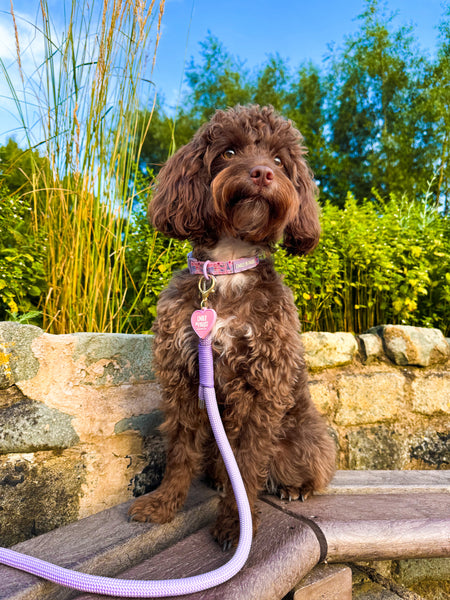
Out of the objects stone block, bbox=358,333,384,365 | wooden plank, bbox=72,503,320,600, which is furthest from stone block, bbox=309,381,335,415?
wooden plank, bbox=72,503,320,600

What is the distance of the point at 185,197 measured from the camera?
172 cm

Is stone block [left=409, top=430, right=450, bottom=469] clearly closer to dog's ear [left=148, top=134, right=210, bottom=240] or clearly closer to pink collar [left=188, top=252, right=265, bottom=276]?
pink collar [left=188, top=252, right=265, bottom=276]

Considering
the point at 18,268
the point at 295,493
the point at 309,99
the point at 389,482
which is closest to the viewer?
the point at 295,493

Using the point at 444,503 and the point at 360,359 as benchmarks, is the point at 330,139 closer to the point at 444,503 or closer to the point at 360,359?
the point at 360,359

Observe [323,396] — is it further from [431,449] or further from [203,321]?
[203,321]

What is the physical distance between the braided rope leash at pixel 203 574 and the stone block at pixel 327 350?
1249 millimetres

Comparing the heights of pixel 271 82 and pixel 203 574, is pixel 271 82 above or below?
above

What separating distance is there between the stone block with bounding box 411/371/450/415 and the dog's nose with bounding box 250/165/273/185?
2008 mm

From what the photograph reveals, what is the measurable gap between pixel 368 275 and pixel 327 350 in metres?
0.99

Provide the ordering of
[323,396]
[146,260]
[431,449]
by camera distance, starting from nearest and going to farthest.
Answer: [323,396] < [431,449] < [146,260]

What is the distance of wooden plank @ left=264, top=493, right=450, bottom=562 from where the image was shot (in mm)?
1625

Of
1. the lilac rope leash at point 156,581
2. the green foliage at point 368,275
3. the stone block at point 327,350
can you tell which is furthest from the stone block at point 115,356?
the green foliage at point 368,275

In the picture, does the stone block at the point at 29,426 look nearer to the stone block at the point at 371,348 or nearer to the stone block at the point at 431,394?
the stone block at the point at 371,348

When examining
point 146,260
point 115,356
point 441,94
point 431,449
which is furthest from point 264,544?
point 441,94
